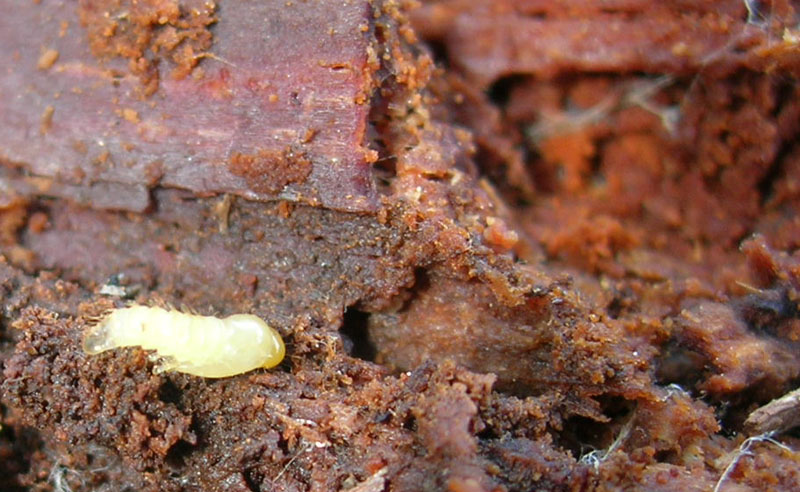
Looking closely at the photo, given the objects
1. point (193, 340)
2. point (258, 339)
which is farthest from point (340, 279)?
point (193, 340)

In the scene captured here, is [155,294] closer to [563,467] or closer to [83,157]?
[83,157]

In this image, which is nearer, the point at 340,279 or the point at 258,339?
the point at 258,339

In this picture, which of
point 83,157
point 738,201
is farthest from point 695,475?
→ point 83,157

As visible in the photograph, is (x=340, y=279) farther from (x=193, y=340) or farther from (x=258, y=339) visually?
(x=193, y=340)
